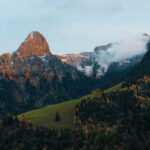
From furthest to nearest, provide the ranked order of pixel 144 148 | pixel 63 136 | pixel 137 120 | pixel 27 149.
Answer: pixel 137 120 → pixel 63 136 → pixel 27 149 → pixel 144 148

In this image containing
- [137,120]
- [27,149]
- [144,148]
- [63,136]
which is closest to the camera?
[144,148]

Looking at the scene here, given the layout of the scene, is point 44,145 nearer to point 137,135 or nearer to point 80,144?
point 80,144

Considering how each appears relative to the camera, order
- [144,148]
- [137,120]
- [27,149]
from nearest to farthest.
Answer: [144,148]
[27,149]
[137,120]

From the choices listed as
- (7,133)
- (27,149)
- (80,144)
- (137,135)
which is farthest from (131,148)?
(7,133)

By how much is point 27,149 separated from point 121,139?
222ft

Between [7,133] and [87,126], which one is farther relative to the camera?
[87,126]

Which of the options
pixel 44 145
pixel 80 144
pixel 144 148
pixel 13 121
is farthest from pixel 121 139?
pixel 13 121

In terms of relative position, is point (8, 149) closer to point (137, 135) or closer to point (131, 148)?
point (131, 148)

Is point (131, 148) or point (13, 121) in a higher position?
point (13, 121)

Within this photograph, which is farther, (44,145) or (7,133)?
(7,133)

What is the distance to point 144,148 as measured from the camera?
135m

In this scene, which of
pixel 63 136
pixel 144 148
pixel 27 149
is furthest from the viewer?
pixel 63 136

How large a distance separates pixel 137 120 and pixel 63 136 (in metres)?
69.0

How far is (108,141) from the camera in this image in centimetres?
14812
